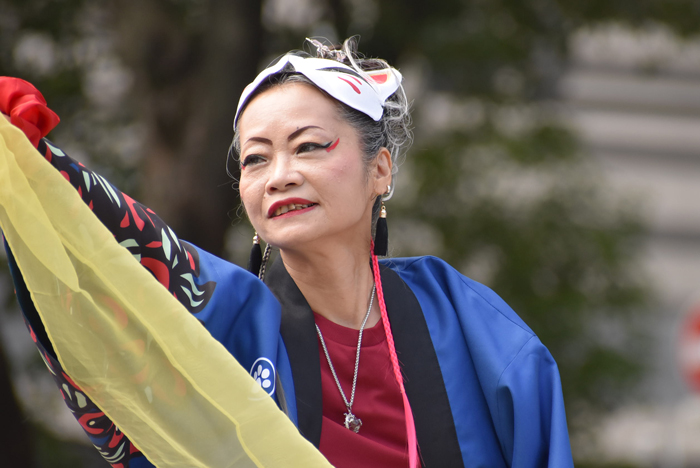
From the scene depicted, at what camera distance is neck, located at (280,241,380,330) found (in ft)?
5.98

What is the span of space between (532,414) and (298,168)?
2.40 feet

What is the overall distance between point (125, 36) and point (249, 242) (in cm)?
157

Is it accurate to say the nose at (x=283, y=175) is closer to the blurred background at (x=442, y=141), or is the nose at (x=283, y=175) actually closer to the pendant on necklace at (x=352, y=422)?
the pendant on necklace at (x=352, y=422)

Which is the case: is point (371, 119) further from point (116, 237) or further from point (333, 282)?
point (116, 237)

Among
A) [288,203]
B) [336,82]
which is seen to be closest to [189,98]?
[336,82]

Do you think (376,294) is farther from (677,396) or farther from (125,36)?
(677,396)

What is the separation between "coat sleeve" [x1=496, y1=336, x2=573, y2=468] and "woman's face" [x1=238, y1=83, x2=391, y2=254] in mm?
498

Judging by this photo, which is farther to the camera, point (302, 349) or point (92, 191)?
point (302, 349)

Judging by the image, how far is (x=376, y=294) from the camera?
6.31ft

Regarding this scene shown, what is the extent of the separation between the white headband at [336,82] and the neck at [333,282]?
1.10 ft

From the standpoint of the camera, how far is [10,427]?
4.24m

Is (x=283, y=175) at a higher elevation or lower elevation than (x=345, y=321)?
higher

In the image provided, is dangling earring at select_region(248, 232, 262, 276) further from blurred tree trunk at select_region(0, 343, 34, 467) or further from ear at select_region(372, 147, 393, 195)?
blurred tree trunk at select_region(0, 343, 34, 467)

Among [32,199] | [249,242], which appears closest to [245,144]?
[32,199]
